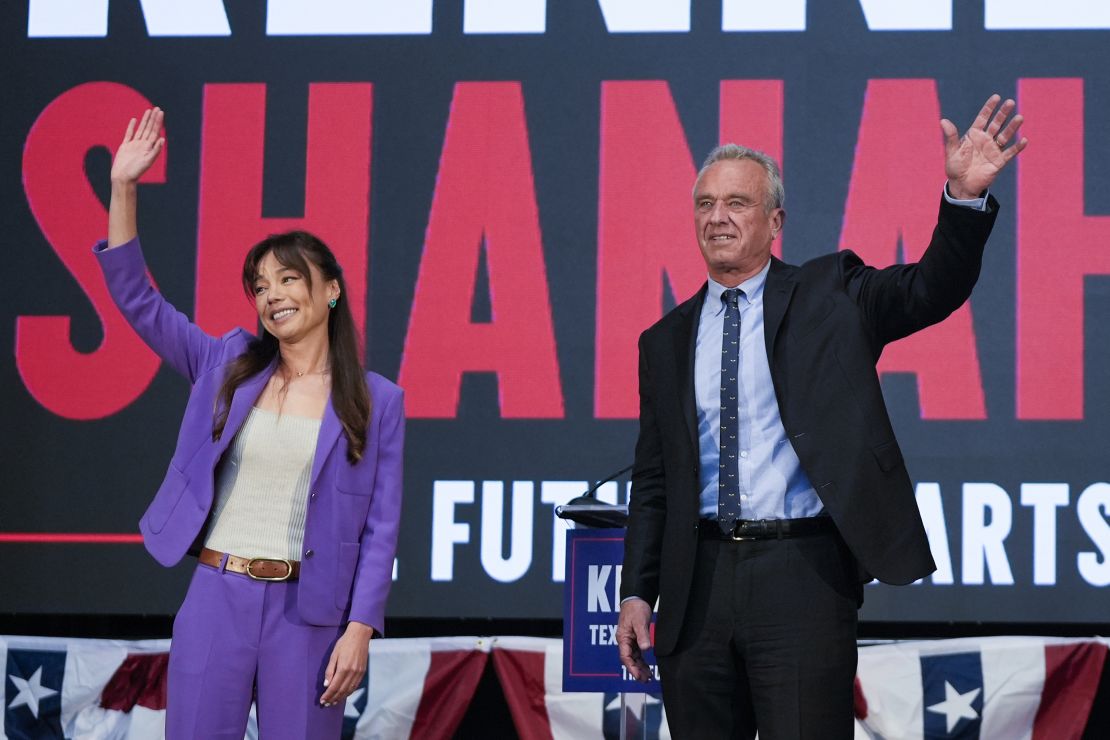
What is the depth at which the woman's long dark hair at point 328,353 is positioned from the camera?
106 inches

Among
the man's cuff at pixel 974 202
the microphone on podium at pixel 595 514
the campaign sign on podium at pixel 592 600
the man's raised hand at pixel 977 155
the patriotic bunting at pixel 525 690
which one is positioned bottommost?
the patriotic bunting at pixel 525 690

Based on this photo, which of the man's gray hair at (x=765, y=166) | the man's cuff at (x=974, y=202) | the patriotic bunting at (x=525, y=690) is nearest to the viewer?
the man's cuff at (x=974, y=202)

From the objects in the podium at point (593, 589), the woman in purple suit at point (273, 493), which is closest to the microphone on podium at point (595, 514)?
the podium at point (593, 589)

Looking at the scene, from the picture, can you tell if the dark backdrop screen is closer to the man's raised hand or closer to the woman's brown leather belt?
the woman's brown leather belt

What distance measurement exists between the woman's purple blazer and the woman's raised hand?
135 millimetres

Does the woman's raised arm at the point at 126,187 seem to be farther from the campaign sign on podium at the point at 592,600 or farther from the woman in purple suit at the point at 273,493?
the campaign sign on podium at the point at 592,600

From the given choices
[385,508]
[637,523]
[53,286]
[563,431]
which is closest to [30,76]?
[53,286]

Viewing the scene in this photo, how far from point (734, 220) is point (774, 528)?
611 mm

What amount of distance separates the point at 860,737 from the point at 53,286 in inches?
119

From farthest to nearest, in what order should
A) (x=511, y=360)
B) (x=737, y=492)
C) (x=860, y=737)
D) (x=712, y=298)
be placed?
1. (x=511, y=360)
2. (x=860, y=737)
3. (x=712, y=298)
4. (x=737, y=492)

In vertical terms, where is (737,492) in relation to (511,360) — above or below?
below

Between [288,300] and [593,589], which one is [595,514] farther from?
[288,300]

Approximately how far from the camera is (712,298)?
2721mm

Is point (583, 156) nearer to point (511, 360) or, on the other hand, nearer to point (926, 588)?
point (511, 360)
